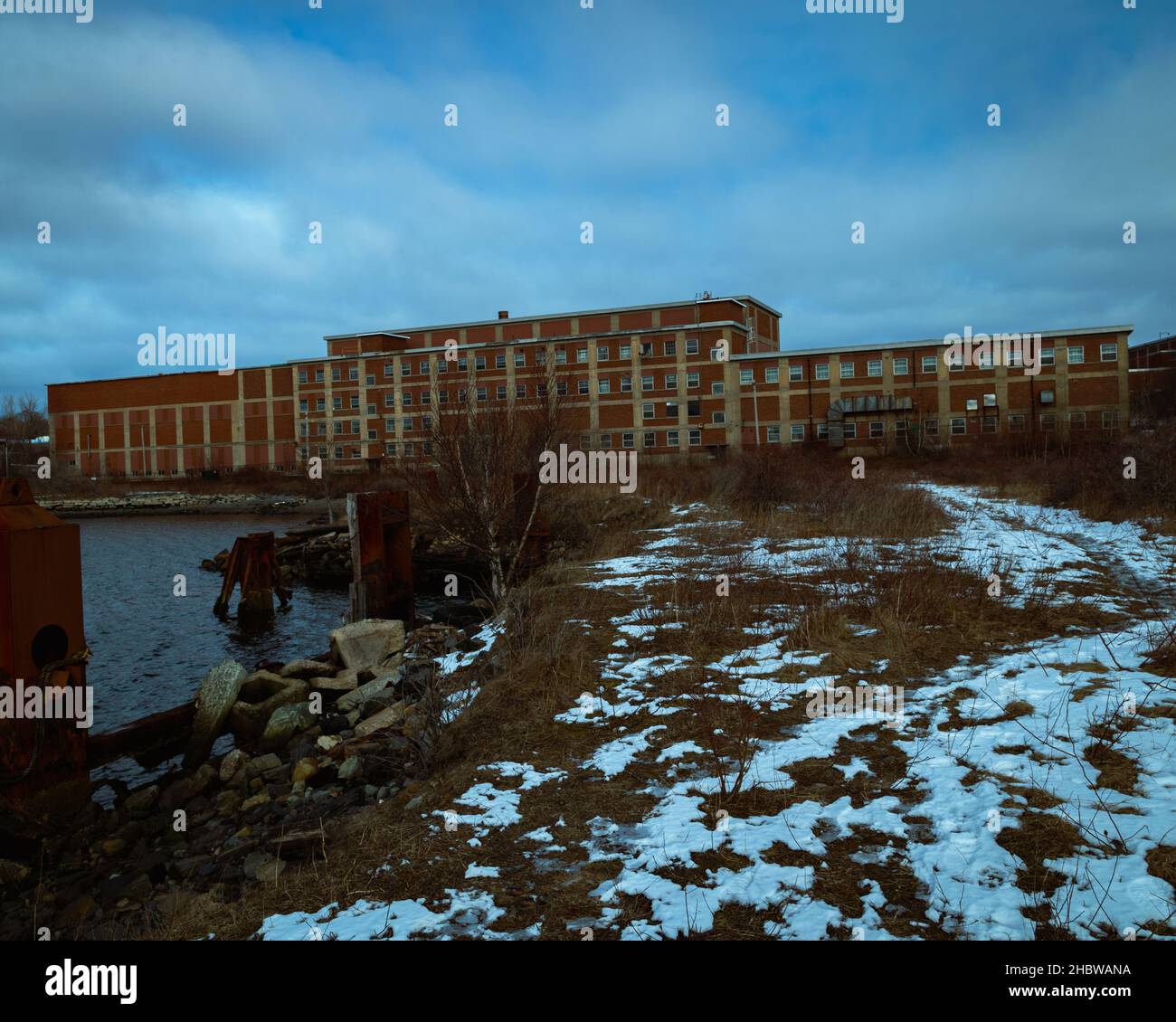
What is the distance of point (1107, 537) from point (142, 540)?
132ft

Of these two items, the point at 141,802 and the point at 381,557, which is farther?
the point at 381,557

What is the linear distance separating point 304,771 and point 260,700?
11.7 feet

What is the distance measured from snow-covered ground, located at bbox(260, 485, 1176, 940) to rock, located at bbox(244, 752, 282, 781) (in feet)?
11.3

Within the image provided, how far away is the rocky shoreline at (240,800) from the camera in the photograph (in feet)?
16.9

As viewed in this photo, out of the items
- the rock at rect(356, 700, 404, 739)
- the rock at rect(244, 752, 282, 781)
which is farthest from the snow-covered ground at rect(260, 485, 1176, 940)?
the rock at rect(244, 752, 282, 781)

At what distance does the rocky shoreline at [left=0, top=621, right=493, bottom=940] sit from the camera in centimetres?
515

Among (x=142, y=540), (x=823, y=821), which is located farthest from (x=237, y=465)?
(x=823, y=821)

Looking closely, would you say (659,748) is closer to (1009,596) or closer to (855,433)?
(1009,596)

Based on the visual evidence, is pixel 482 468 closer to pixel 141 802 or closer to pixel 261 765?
pixel 261 765

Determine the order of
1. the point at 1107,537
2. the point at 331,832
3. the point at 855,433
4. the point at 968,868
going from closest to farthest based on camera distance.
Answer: the point at 968,868 → the point at 331,832 → the point at 1107,537 → the point at 855,433

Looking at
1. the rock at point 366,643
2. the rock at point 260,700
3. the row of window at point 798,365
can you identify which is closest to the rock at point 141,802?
the rock at point 260,700

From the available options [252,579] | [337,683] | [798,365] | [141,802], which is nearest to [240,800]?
[141,802]

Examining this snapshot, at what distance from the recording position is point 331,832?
4785mm

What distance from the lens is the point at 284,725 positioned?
8547 millimetres
